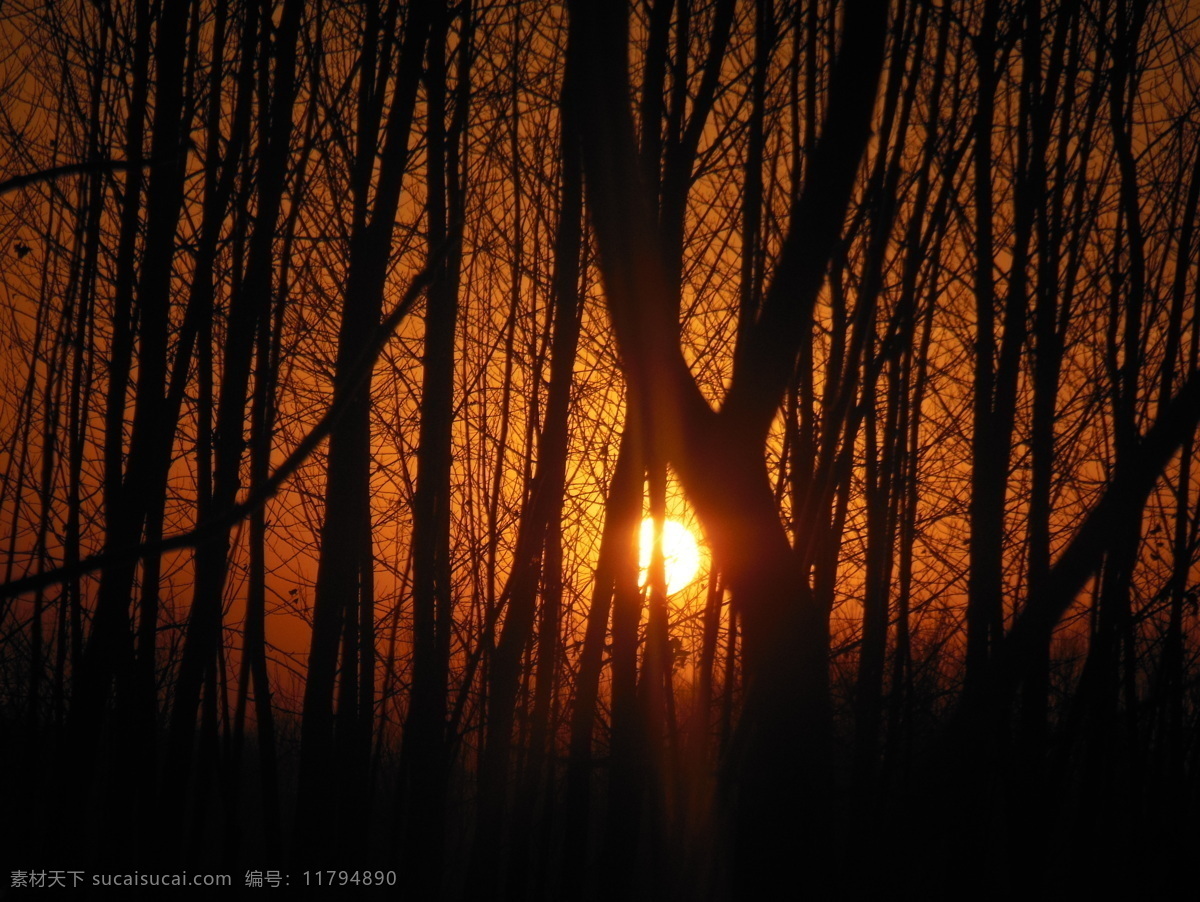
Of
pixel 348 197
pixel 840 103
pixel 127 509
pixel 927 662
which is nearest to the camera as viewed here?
pixel 840 103

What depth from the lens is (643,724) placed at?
2.73m

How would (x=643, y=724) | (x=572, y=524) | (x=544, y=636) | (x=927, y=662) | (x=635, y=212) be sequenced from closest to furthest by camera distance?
(x=635, y=212) → (x=643, y=724) → (x=544, y=636) → (x=572, y=524) → (x=927, y=662)

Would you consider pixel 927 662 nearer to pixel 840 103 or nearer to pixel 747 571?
pixel 747 571

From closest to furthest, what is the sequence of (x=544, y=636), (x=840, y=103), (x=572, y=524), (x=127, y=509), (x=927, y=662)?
(x=840, y=103)
(x=127, y=509)
(x=544, y=636)
(x=572, y=524)
(x=927, y=662)

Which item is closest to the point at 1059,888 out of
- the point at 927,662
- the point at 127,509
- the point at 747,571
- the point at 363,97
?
the point at 927,662

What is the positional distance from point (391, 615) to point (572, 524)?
856mm

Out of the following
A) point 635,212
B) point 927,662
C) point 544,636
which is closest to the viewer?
point 635,212

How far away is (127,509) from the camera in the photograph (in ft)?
9.74

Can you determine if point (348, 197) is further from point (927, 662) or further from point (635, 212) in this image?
point (927, 662)

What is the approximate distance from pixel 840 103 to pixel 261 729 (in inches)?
116

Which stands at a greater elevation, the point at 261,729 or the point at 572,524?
the point at 572,524

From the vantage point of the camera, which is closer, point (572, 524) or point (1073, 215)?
point (1073, 215)

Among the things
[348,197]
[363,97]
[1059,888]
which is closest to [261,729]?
[348,197]

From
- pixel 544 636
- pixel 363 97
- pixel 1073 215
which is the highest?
pixel 363 97
